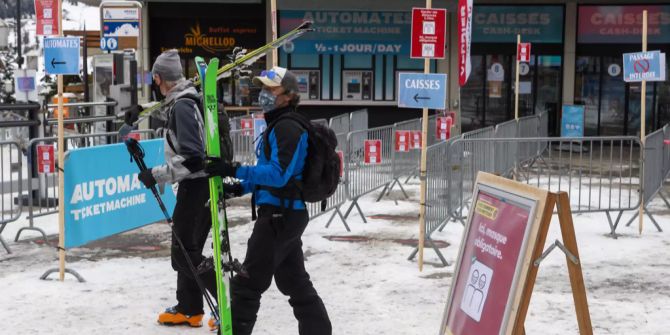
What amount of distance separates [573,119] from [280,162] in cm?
2049

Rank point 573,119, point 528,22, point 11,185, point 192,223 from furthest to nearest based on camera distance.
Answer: point 528,22
point 573,119
point 11,185
point 192,223

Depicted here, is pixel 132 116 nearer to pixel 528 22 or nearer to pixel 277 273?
pixel 277 273

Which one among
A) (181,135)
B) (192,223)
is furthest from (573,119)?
(181,135)

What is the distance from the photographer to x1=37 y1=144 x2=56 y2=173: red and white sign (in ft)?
35.2

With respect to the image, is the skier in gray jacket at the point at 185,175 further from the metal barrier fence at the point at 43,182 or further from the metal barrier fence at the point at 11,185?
the metal barrier fence at the point at 43,182

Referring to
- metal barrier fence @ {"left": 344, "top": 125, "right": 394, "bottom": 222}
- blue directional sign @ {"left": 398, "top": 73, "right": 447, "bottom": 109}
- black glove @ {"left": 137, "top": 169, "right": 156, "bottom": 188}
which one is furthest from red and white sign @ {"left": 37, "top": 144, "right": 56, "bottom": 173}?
black glove @ {"left": 137, "top": 169, "right": 156, "bottom": 188}

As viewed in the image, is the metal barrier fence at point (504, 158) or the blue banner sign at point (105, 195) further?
the metal barrier fence at point (504, 158)

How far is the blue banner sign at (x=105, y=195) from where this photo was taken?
27.8 ft

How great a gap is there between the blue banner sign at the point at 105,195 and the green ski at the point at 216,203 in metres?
3.55

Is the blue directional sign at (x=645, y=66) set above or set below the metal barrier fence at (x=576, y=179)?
above

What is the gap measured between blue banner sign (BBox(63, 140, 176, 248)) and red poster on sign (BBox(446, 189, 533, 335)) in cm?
441

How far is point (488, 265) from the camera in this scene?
5.15 meters

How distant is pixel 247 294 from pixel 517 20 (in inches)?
878

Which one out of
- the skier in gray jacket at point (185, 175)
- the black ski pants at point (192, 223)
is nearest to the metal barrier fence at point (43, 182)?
the skier in gray jacket at point (185, 175)
